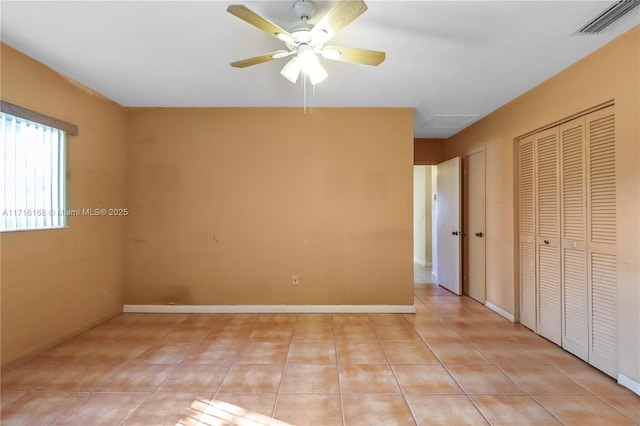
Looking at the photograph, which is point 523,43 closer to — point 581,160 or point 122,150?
point 581,160

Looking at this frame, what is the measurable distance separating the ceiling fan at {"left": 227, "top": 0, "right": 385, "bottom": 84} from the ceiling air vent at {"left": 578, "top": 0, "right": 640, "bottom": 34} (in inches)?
55.4

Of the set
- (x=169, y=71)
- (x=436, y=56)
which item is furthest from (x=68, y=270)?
(x=436, y=56)

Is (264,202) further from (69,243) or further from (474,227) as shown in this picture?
(474,227)

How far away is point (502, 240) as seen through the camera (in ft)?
12.2

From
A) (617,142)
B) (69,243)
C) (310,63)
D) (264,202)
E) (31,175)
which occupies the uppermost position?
(310,63)

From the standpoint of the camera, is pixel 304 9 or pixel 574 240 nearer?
pixel 304 9

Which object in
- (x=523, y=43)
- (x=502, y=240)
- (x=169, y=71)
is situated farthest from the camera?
(x=502, y=240)

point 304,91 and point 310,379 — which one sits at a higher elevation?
point 304,91

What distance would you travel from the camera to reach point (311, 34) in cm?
194

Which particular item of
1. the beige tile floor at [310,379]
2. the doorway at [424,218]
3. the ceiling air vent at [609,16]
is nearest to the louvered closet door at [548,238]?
the beige tile floor at [310,379]

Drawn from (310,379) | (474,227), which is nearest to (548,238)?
(474,227)

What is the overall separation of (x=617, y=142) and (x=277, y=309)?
3496 mm

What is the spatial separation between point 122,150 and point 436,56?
359 centimetres

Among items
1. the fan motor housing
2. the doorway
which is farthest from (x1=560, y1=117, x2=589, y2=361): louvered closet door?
the doorway
